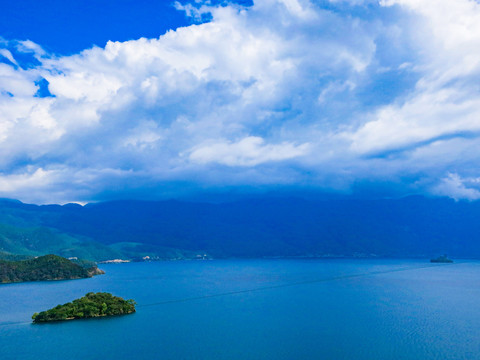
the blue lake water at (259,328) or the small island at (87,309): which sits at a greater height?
the small island at (87,309)

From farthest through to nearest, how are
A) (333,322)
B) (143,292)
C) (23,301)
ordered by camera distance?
1. (143,292)
2. (23,301)
3. (333,322)

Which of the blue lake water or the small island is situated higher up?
the small island

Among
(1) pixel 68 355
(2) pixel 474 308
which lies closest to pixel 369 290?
(2) pixel 474 308

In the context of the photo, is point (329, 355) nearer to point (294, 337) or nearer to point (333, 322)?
point (294, 337)

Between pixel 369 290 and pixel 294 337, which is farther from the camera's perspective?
pixel 369 290

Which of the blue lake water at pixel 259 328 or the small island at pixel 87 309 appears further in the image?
the small island at pixel 87 309

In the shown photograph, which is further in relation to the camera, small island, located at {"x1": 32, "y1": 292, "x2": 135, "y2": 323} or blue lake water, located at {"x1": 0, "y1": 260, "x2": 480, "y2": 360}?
small island, located at {"x1": 32, "y1": 292, "x2": 135, "y2": 323}

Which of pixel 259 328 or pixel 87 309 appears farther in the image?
pixel 87 309

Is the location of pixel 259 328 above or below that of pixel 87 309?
below
